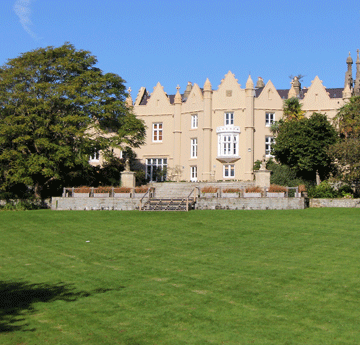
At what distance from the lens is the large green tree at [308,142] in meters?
41.8

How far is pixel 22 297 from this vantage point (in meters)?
11.6

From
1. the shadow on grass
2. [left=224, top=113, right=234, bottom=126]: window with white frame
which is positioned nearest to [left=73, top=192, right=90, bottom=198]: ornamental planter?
[left=224, top=113, right=234, bottom=126]: window with white frame

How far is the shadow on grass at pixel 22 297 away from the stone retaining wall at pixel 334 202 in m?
23.4

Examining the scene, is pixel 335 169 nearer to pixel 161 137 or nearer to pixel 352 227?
pixel 161 137

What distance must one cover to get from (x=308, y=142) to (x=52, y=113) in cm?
2183

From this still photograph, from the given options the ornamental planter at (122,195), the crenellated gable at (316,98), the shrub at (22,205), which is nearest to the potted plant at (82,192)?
the ornamental planter at (122,195)

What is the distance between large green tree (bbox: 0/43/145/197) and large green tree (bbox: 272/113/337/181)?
14.0 metres

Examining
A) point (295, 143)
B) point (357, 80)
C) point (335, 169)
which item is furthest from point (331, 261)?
Answer: point (357, 80)

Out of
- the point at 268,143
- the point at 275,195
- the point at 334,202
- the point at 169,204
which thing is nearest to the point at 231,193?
the point at 275,195

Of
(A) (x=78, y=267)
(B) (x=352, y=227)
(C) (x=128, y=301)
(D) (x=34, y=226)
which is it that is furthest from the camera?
(D) (x=34, y=226)

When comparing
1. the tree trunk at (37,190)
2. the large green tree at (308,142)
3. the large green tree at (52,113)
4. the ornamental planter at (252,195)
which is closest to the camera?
the ornamental planter at (252,195)

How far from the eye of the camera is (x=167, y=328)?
31.0 feet

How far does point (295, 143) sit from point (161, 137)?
1674 cm

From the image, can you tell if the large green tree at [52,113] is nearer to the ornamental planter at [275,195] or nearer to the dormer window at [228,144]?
the dormer window at [228,144]
